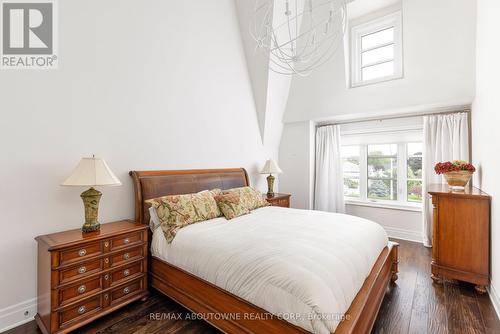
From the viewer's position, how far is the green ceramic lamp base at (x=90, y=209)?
2057 millimetres

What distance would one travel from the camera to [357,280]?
63.1 inches

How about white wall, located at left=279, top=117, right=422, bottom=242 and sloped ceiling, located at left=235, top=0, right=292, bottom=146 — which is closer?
sloped ceiling, located at left=235, top=0, right=292, bottom=146

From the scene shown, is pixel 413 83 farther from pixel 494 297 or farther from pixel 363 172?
pixel 494 297

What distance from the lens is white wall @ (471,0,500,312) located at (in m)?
2.05

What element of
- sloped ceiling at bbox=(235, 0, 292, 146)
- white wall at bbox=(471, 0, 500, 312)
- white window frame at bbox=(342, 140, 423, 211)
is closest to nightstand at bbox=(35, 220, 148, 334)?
sloped ceiling at bbox=(235, 0, 292, 146)

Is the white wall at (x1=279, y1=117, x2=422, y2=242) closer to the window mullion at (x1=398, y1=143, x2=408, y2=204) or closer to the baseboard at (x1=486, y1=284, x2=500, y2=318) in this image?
the window mullion at (x1=398, y1=143, x2=408, y2=204)

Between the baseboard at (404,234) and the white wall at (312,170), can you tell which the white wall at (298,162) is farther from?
the baseboard at (404,234)

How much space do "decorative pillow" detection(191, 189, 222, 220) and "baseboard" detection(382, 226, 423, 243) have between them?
128 inches

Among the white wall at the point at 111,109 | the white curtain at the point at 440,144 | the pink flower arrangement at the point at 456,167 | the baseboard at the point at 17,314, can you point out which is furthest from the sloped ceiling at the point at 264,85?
the baseboard at the point at 17,314

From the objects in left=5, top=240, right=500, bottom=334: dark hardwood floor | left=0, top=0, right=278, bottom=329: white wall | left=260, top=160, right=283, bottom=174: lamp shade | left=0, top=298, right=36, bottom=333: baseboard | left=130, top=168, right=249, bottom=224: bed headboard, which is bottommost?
left=5, top=240, right=500, bottom=334: dark hardwood floor

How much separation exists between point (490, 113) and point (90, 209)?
3.78 metres

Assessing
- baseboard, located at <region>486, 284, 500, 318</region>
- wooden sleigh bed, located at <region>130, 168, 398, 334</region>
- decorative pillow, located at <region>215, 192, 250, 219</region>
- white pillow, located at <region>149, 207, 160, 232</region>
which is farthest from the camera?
decorative pillow, located at <region>215, 192, 250, 219</region>

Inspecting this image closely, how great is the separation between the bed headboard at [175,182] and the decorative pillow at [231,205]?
481mm

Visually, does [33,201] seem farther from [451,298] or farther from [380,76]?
[380,76]
